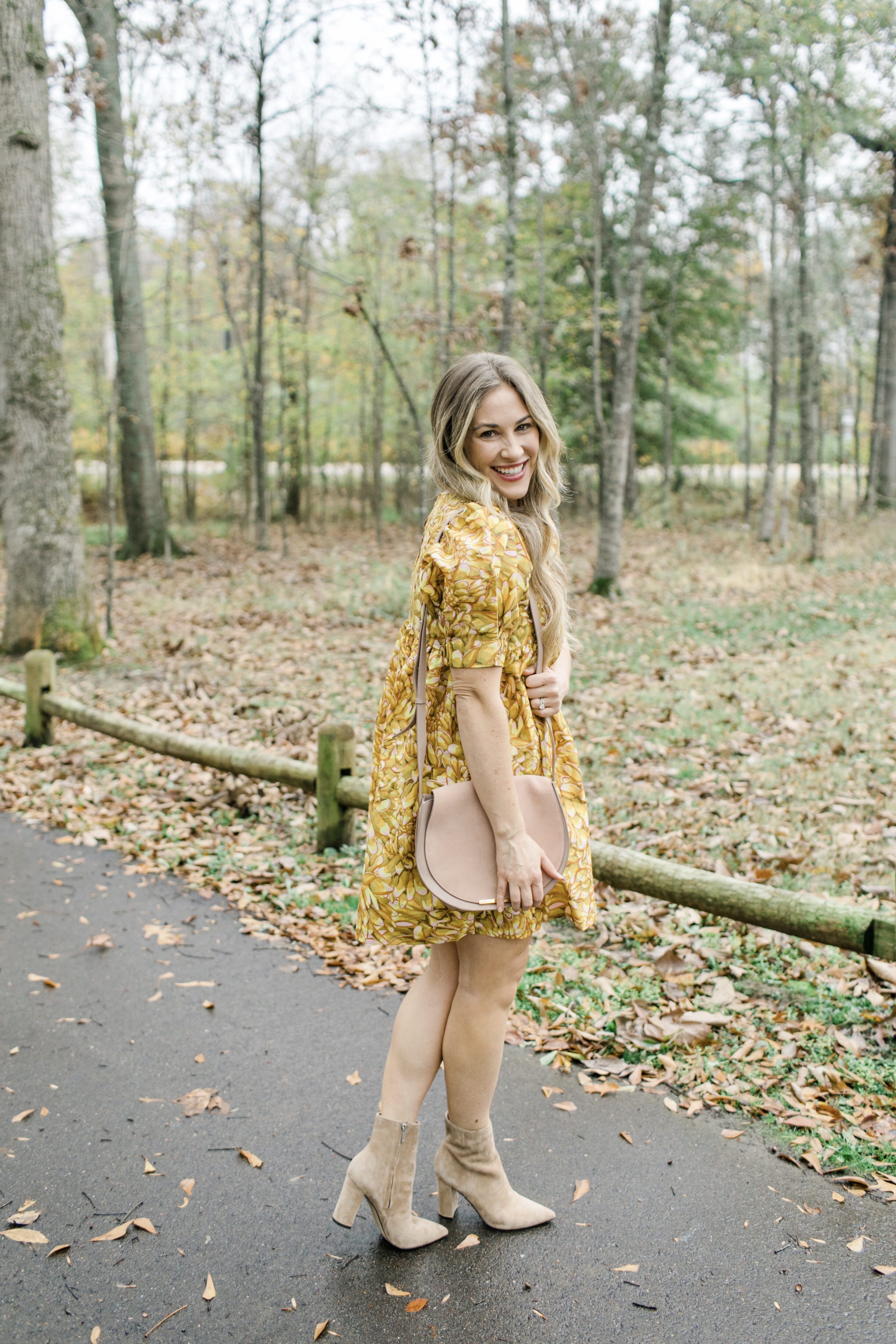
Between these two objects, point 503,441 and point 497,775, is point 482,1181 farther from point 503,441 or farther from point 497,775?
point 503,441

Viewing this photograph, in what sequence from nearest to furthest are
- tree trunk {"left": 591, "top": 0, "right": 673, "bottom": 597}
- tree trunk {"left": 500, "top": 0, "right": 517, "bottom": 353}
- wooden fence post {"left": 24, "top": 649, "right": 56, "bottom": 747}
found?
1. wooden fence post {"left": 24, "top": 649, "right": 56, "bottom": 747}
2. tree trunk {"left": 500, "top": 0, "right": 517, "bottom": 353}
3. tree trunk {"left": 591, "top": 0, "right": 673, "bottom": 597}

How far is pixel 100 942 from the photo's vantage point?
4.34 meters

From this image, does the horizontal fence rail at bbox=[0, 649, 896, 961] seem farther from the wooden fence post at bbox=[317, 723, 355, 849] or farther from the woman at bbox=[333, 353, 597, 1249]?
the woman at bbox=[333, 353, 597, 1249]

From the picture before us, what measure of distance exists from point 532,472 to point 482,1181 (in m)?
1.85

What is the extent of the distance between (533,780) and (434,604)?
481 mm

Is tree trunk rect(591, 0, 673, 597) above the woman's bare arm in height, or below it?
above

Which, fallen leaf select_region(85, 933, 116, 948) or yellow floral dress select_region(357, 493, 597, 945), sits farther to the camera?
fallen leaf select_region(85, 933, 116, 948)

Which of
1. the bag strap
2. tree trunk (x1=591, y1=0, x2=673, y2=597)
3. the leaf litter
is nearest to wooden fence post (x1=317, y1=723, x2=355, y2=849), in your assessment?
the leaf litter

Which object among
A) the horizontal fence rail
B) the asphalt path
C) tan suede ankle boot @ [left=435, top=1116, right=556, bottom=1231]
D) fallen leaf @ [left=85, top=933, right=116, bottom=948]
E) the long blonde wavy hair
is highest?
the long blonde wavy hair

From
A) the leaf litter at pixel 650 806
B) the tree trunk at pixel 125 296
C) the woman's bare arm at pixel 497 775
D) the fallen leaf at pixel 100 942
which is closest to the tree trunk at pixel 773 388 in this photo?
the leaf litter at pixel 650 806

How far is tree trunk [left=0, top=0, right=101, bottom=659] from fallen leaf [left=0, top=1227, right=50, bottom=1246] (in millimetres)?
7974

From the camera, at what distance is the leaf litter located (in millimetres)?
3379

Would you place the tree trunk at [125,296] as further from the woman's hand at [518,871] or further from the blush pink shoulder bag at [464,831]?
the woman's hand at [518,871]

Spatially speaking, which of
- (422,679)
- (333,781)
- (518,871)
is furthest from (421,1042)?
(333,781)
